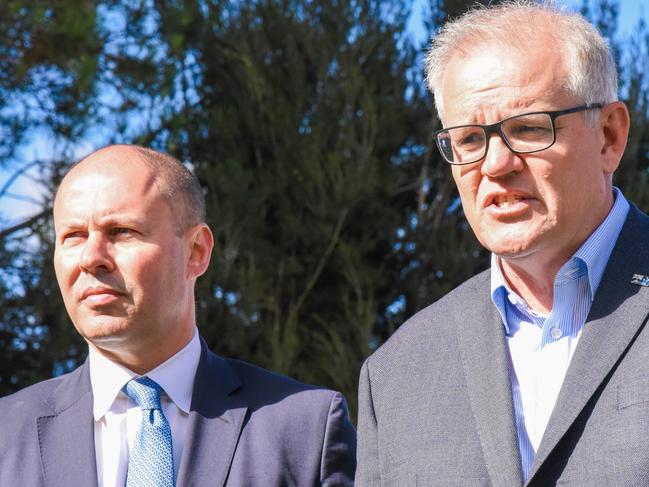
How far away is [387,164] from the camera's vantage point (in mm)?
7684

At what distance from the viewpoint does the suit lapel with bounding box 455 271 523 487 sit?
248cm

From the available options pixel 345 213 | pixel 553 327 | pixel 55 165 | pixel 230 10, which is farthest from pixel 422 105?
pixel 553 327

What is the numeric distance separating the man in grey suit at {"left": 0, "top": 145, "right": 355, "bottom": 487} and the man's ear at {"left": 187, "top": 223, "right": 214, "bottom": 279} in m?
0.04

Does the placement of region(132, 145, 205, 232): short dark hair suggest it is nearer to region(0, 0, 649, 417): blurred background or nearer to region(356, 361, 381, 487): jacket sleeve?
region(356, 361, 381, 487): jacket sleeve

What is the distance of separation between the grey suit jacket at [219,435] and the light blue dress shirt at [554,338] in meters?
0.84

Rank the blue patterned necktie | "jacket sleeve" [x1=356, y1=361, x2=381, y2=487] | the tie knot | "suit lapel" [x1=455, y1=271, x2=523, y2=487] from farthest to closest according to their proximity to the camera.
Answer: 1. the tie knot
2. the blue patterned necktie
3. "jacket sleeve" [x1=356, y1=361, x2=381, y2=487]
4. "suit lapel" [x1=455, y1=271, x2=523, y2=487]

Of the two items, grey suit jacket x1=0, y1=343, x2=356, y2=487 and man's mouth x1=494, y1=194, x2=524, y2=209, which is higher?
man's mouth x1=494, y1=194, x2=524, y2=209

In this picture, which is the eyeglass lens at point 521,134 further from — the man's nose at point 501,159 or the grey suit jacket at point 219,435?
the grey suit jacket at point 219,435

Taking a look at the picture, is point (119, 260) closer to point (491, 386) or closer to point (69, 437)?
point (69, 437)

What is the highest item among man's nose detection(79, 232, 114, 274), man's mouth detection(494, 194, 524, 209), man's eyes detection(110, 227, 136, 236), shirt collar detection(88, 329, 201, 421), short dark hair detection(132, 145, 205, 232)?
short dark hair detection(132, 145, 205, 232)

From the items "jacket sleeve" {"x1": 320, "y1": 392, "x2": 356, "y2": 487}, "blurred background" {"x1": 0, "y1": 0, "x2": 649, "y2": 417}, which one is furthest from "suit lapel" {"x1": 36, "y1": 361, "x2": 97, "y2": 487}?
"blurred background" {"x1": 0, "y1": 0, "x2": 649, "y2": 417}

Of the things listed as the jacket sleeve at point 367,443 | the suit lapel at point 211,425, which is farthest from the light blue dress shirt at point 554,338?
the suit lapel at point 211,425

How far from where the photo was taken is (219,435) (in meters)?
3.20

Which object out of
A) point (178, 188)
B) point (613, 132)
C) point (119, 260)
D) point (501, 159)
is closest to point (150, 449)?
point (119, 260)
